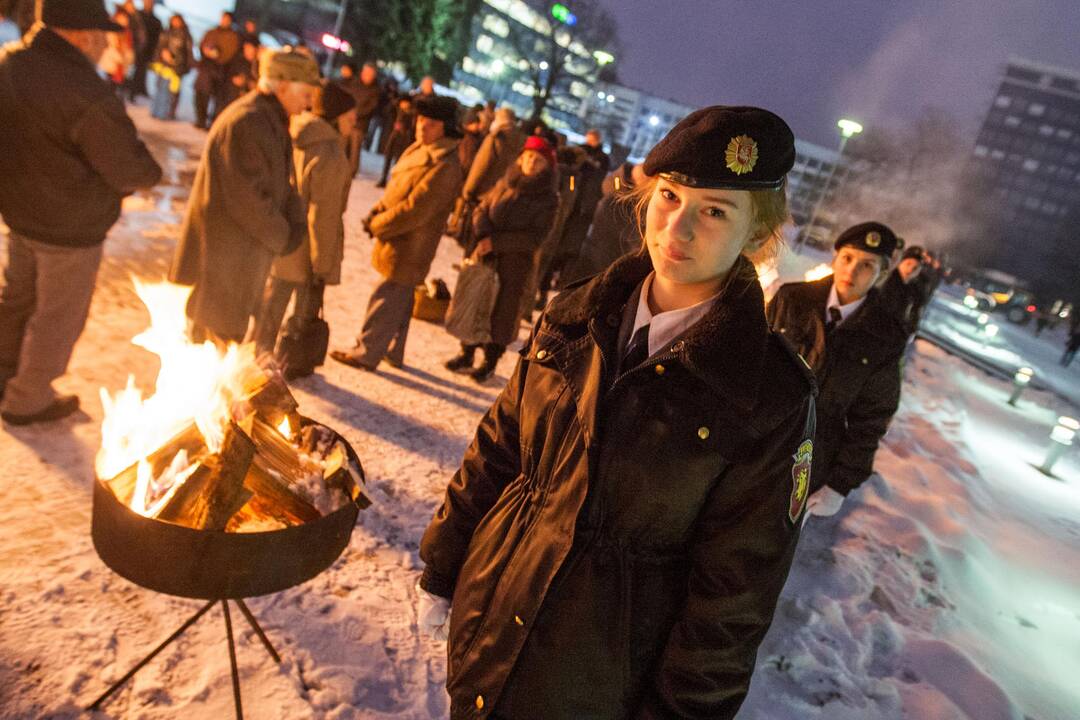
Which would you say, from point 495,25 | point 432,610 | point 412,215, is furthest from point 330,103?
point 495,25

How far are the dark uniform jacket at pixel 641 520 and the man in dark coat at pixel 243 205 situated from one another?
124 inches

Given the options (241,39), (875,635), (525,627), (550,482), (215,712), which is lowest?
(215,712)

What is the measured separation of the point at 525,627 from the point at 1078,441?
15785 mm

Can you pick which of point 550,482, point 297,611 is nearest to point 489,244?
point 297,611

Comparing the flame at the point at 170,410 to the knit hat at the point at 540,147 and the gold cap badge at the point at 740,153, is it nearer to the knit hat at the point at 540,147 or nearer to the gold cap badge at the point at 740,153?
the gold cap badge at the point at 740,153

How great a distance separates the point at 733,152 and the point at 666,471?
79 cm

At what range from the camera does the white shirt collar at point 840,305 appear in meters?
4.05

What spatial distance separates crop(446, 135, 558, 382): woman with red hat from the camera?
6145 millimetres

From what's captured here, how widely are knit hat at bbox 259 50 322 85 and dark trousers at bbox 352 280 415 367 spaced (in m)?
1.96

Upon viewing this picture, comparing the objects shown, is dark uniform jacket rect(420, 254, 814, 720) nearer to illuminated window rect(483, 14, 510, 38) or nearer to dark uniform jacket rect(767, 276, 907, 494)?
dark uniform jacket rect(767, 276, 907, 494)

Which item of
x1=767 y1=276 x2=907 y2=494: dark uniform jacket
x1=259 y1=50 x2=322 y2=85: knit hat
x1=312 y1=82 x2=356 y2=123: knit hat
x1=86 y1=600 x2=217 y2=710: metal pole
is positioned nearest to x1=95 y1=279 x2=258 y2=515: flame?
x1=86 y1=600 x2=217 y2=710: metal pole

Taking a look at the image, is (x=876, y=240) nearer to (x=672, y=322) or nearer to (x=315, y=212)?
(x=672, y=322)

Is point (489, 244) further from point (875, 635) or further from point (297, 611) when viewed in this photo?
point (875, 635)

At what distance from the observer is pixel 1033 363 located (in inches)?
873
